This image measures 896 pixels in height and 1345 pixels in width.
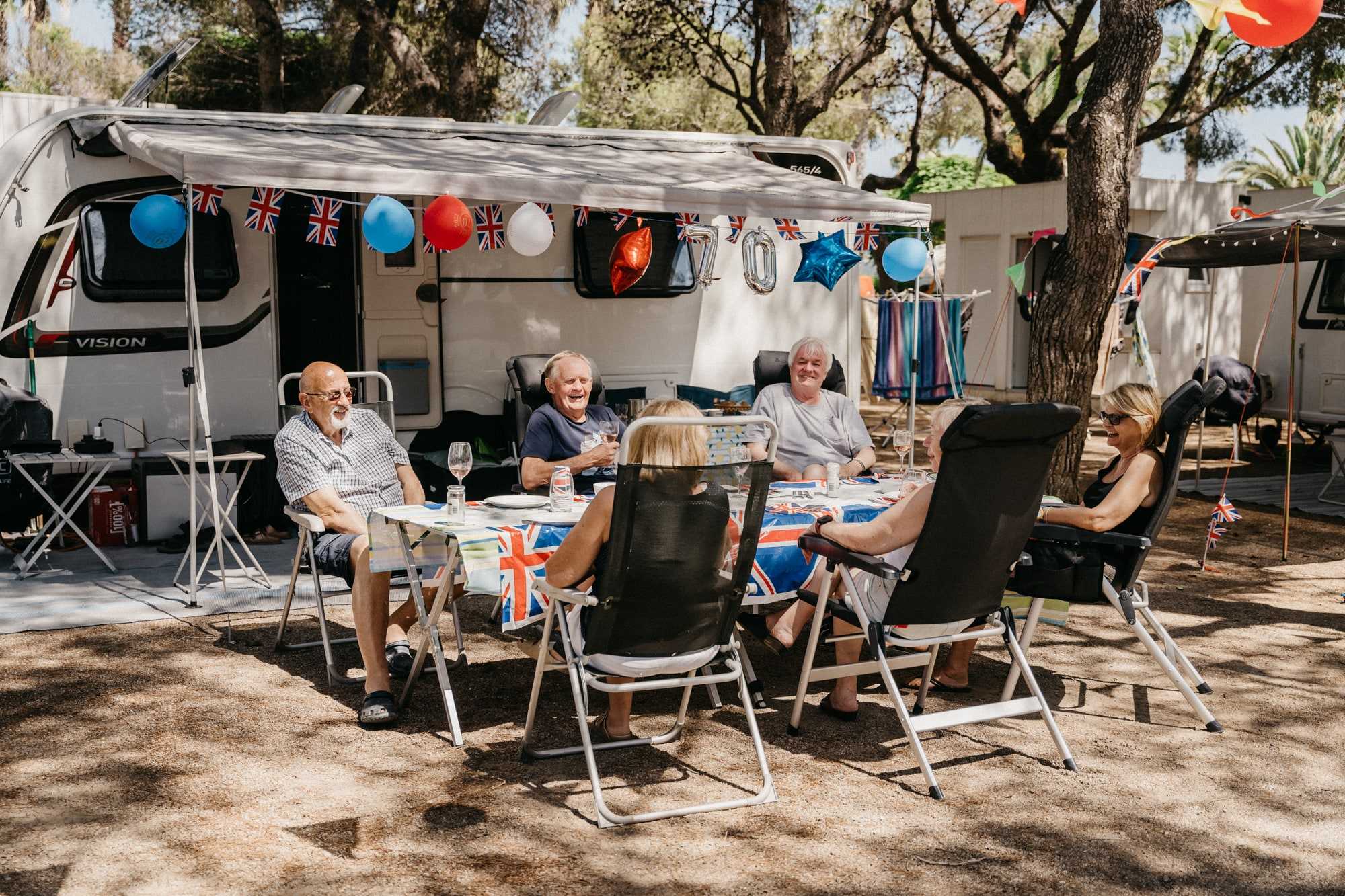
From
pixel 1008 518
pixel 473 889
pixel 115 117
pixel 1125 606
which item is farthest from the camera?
pixel 115 117

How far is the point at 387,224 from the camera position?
5.70 meters

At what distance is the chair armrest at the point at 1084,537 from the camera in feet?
13.1

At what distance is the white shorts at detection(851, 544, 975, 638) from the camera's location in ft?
12.2

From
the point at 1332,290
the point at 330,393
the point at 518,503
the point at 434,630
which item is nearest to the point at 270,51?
the point at 1332,290

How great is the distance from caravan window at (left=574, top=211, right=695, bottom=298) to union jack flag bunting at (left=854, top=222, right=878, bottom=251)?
101cm

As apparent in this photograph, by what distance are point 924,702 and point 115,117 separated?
14.9 ft

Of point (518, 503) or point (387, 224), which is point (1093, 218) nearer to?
point (387, 224)

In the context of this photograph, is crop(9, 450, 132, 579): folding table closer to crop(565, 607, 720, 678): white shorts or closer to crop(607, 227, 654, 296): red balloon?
crop(607, 227, 654, 296): red balloon

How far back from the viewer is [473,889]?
114 inches

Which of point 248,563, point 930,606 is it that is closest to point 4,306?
point 248,563

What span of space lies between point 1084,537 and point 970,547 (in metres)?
0.61

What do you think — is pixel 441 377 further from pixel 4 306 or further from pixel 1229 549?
pixel 1229 549

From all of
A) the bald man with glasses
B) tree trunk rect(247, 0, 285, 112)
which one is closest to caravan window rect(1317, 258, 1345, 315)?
the bald man with glasses

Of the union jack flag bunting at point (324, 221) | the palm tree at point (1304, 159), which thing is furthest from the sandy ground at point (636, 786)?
the palm tree at point (1304, 159)
